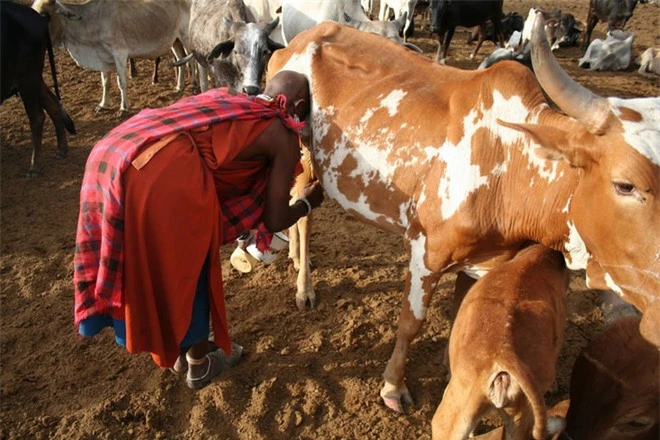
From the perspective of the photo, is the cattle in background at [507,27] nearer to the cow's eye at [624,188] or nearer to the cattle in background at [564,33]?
the cattle in background at [564,33]

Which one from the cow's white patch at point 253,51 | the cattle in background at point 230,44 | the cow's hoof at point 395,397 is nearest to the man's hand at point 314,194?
the cow's hoof at point 395,397

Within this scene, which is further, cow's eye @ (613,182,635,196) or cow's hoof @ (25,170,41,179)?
cow's hoof @ (25,170,41,179)

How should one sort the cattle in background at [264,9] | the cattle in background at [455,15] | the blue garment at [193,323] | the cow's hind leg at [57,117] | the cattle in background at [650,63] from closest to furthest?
the blue garment at [193,323]
the cow's hind leg at [57,117]
the cattle in background at [264,9]
the cattle in background at [650,63]
the cattle in background at [455,15]

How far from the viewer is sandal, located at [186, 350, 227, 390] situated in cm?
357

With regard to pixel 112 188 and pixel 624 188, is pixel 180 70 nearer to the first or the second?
pixel 112 188

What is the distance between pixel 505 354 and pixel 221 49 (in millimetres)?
5908

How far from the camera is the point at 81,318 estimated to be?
2.89m

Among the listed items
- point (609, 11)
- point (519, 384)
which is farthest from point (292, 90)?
point (609, 11)

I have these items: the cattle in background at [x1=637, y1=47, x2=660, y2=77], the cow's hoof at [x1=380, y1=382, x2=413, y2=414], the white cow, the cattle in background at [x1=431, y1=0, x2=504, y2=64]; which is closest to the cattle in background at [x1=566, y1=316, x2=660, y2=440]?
the cow's hoof at [x1=380, y1=382, x2=413, y2=414]

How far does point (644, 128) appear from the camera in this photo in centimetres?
228

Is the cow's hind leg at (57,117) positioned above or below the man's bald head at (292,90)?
below

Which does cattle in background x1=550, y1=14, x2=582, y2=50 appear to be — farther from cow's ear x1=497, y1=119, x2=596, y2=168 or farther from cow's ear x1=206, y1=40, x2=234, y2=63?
cow's ear x1=497, y1=119, x2=596, y2=168

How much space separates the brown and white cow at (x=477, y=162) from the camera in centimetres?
235

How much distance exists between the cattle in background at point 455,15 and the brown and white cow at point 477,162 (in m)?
7.59
